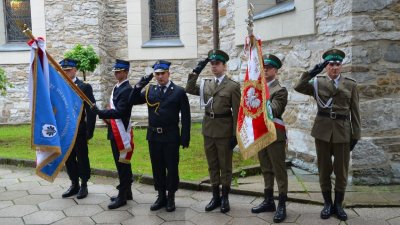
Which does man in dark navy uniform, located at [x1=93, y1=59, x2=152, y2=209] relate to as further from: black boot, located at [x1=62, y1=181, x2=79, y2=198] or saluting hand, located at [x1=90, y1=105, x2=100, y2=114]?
black boot, located at [x1=62, y1=181, x2=79, y2=198]

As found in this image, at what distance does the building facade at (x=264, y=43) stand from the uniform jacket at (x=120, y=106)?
3177mm

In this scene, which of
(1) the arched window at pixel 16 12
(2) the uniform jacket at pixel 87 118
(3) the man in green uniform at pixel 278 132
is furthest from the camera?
(1) the arched window at pixel 16 12

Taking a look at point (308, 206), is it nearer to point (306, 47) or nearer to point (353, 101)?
point (353, 101)

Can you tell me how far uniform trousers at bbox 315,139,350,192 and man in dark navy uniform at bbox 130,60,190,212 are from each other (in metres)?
1.62

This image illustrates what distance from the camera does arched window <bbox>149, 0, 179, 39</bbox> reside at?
14031mm

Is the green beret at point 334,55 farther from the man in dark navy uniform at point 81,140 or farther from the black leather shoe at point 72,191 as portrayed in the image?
the black leather shoe at point 72,191

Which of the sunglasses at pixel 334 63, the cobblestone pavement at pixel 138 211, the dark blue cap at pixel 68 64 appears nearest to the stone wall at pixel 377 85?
the cobblestone pavement at pixel 138 211

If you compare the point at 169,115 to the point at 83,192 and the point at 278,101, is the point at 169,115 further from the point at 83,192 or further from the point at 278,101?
the point at 83,192

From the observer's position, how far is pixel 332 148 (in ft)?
Answer: 16.2

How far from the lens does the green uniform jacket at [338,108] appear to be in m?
4.80

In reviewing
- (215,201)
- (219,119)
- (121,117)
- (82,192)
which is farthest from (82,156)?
(219,119)

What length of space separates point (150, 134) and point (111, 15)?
937 cm

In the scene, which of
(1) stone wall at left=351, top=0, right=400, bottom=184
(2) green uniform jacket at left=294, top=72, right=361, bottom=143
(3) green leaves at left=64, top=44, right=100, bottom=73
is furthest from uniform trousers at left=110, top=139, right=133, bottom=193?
(3) green leaves at left=64, top=44, right=100, bottom=73

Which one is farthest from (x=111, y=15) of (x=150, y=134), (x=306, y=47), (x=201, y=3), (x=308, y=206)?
(x=308, y=206)
